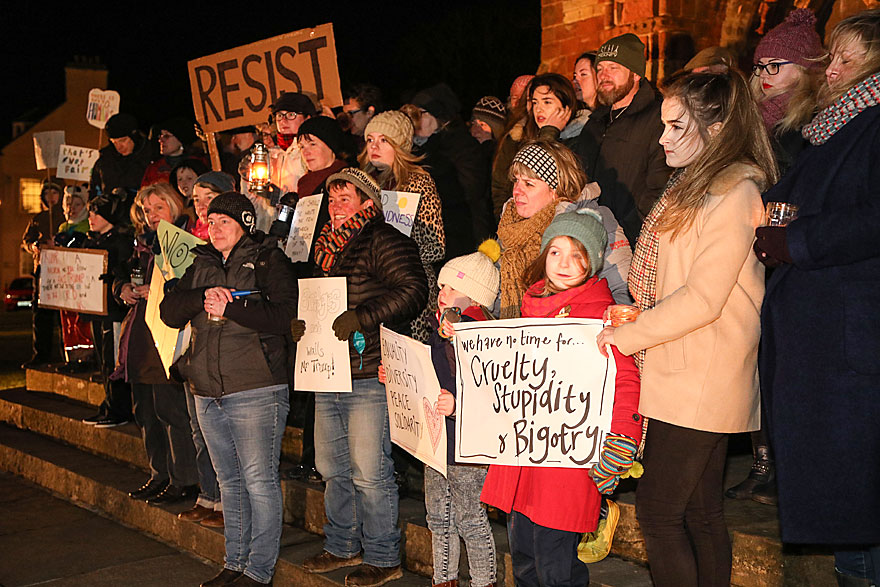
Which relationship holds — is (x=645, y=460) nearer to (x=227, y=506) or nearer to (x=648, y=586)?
(x=648, y=586)

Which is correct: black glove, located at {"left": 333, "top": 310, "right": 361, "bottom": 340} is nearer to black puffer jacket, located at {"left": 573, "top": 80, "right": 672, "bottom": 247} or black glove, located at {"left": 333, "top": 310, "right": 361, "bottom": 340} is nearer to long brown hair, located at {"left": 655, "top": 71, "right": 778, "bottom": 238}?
black puffer jacket, located at {"left": 573, "top": 80, "right": 672, "bottom": 247}

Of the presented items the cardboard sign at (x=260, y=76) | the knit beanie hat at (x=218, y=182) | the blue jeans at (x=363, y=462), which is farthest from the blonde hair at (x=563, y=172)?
the cardboard sign at (x=260, y=76)

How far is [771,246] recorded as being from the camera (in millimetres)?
2969

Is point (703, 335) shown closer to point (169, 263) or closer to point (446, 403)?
point (446, 403)

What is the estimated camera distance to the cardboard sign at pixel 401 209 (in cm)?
508

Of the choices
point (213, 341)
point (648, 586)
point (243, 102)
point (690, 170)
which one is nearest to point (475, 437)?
point (648, 586)

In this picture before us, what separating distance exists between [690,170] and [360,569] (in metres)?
2.74

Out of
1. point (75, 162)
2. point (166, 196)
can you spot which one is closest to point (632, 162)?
point (166, 196)

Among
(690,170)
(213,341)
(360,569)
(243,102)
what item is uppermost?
(243,102)

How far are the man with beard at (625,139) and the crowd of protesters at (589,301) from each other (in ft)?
0.04

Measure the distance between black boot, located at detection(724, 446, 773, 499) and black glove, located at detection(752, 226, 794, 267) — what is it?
5.57ft

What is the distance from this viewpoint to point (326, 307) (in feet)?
16.1

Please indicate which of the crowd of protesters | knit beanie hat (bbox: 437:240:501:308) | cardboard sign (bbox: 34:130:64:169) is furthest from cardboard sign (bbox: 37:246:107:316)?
knit beanie hat (bbox: 437:240:501:308)

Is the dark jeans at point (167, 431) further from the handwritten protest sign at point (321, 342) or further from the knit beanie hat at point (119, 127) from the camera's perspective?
the knit beanie hat at point (119, 127)
